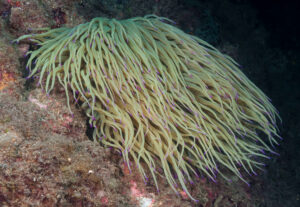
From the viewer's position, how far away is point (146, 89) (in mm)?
2299

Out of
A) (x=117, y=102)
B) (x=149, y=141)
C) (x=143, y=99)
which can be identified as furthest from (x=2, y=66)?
(x=149, y=141)

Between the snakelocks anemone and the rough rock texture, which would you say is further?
the snakelocks anemone

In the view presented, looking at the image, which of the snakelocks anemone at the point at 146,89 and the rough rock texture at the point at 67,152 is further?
the snakelocks anemone at the point at 146,89

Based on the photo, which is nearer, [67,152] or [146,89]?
[67,152]

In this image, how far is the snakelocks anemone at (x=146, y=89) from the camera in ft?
7.40

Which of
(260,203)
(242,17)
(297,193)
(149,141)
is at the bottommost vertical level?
(297,193)

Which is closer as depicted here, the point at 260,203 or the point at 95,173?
the point at 95,173

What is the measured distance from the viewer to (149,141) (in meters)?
2.42

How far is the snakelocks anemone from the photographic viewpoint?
226 centimetres

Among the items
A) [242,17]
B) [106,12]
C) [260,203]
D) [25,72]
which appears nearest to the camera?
[25,72]

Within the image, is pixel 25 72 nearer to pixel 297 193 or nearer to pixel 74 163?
pixel 74 163

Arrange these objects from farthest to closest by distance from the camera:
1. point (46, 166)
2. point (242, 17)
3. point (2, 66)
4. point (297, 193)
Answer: point (242, 17)
point (297, 193)
point (2, 66)
point (46, 166)

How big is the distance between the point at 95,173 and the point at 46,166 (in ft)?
1.17

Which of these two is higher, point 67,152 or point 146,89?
point 146,89
